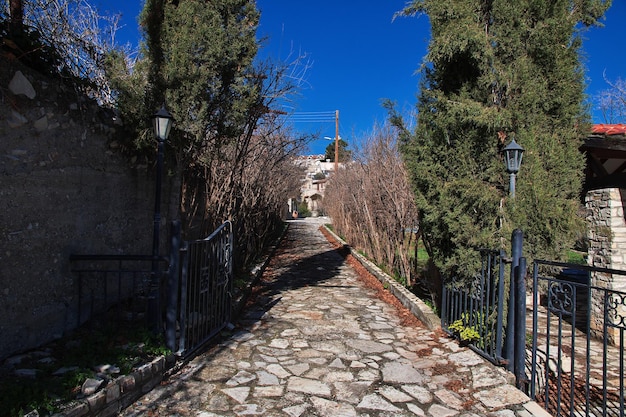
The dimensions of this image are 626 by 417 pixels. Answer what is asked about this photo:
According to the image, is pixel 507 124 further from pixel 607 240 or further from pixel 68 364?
pixel 68 364

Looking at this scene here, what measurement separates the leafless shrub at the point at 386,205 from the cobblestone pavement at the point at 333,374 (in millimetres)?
2495

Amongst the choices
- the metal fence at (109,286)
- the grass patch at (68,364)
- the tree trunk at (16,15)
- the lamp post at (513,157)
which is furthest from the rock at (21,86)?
the lamp post at (513,157)

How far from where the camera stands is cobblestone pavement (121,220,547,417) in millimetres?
3129

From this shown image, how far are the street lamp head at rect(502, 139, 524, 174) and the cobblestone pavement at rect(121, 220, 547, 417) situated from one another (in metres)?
1.95

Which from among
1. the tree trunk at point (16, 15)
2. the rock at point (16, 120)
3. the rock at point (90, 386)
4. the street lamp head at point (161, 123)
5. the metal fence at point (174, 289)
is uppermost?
the tree trunk at point (16, 15)

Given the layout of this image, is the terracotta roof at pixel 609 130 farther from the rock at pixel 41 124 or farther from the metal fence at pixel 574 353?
the rock at pixel 41 124

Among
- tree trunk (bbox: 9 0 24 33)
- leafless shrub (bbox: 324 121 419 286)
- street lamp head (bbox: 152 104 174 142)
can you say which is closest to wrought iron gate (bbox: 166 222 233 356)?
street lamp head (bbox: 152 104 174 142)

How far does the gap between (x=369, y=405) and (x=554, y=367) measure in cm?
316

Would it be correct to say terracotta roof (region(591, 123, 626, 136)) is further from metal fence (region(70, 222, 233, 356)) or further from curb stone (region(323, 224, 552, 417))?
metal fence (region(70, 222, 233, 356))

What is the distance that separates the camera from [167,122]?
4.08 m

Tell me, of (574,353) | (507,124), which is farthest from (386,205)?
(574,353)

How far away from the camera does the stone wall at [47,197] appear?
10.5 ft

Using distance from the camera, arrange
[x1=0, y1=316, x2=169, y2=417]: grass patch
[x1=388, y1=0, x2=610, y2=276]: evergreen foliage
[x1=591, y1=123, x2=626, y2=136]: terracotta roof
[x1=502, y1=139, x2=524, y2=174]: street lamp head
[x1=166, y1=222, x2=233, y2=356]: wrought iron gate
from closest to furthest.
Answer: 1. [x1=0, y1=316, x2=169, y2=417]: grass patch
2. [x1=166, y1=222, x2=233, y2=356]: wrought iron gate
3. [x1=502, y1=139, x2=524, y2=174]: street lamp head
4. [x1=388, y1=0, x2=610, y2=276]: evergreen foliage
5. [x1=591, y1=123, x2=626, y2=136]: terracotta roof

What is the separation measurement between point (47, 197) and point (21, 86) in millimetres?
959
